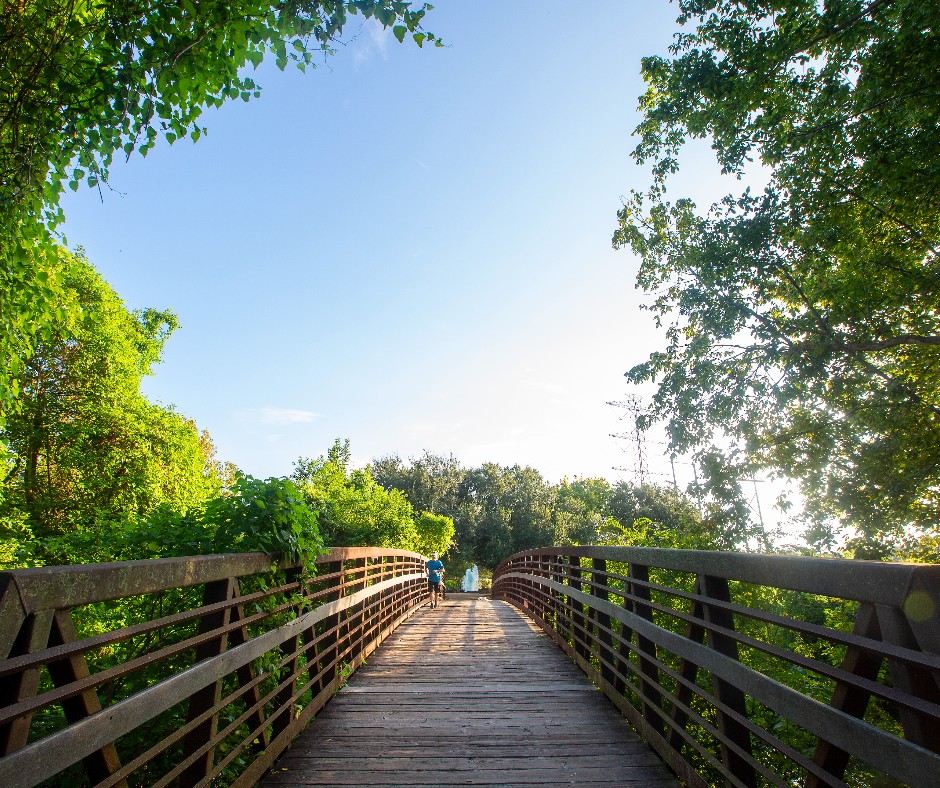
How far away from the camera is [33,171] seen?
4727 mm

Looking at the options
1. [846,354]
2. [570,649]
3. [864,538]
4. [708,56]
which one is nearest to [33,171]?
[570,649]

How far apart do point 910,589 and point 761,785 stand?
593cm

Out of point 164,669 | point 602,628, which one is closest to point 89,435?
point 164,669

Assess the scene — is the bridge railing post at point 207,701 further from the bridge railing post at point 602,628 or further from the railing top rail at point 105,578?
the bridge railing post at point 602,628

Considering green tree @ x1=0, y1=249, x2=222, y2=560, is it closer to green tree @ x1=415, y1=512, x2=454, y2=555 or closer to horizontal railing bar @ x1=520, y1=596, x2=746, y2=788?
green tree @ x1=415, y1=512, x2=454, y2=555

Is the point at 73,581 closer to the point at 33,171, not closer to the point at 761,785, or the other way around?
the point at 33,171

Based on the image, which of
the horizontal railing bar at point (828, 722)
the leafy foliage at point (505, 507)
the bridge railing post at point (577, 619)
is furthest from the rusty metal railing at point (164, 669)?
the leafy foliage at point (505, 507)

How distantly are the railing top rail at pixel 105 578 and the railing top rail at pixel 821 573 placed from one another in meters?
2.34

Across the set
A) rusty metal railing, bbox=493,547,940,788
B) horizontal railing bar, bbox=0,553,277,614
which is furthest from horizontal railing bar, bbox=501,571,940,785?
horizontal railing bar, bbox=0,553,277,614

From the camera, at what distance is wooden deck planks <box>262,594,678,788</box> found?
10.3ft

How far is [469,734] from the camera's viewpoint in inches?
149

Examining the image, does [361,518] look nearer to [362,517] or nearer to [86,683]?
[362,517]

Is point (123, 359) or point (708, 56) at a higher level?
point (708, 56)

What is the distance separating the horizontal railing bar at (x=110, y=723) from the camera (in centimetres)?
137
